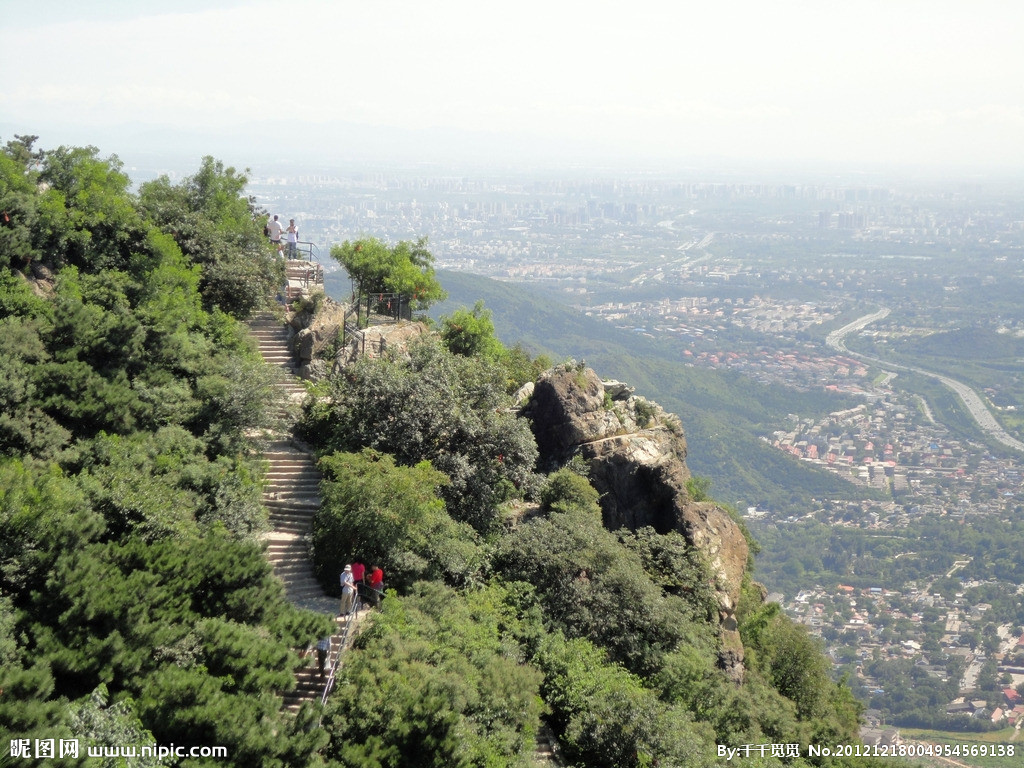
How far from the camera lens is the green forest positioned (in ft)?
41.1

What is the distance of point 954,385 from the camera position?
451ft

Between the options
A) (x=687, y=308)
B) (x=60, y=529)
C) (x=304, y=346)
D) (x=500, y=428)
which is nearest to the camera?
(x=60, y=529)

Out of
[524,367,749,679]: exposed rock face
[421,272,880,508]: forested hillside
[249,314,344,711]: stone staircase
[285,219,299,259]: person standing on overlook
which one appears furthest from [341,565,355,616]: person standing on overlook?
[421,272,880,508]: forested hillside

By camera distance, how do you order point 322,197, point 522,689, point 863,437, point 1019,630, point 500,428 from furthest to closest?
point 322,197, point 863,437, point 1019,630, point 500,428, point 522,689

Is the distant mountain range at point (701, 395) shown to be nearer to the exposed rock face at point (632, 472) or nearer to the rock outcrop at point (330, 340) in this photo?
the rock outcrop at point (330, 340)

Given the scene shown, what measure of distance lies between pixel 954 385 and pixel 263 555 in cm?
14215

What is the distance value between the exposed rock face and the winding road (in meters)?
111

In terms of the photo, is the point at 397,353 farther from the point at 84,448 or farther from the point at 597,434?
the point at 84,448

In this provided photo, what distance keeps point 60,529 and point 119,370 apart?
6.13 metres

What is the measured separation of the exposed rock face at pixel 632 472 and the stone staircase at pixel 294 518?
635 cm

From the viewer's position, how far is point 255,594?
1387cm

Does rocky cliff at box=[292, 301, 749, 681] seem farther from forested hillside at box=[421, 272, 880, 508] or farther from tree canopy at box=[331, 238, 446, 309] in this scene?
forested hillside at box=[421, 272, 880, 508]

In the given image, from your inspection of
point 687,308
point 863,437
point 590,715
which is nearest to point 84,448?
point 590,715

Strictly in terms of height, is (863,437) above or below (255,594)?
below
